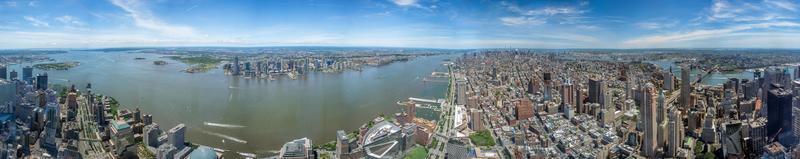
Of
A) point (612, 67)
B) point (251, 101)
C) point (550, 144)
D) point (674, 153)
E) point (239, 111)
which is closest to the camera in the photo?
point (674, 153)

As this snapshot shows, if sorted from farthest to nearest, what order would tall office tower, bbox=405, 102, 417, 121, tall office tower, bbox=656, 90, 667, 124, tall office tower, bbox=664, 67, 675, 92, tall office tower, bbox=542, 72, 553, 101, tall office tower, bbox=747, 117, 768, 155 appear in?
1. tall office tower, bbox=542, 72, 553, 101
2. tall office tower, bbox=664, 67, 675, 92
3. tall office tower, bbox=405, 102, 417, 121
4. tall office tower, bbox=656, 90, 667, 124
5. tall office tower, bbox=747, 117, 768, 155

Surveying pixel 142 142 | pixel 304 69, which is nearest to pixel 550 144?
pixel 142 142

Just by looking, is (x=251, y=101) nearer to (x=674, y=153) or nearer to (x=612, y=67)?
(x=674, y=153)

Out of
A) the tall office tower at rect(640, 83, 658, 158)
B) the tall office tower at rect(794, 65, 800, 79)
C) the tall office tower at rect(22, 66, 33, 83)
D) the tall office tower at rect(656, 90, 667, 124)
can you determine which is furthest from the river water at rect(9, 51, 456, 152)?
the tall office tower at rect(794, 65, 800, 79)

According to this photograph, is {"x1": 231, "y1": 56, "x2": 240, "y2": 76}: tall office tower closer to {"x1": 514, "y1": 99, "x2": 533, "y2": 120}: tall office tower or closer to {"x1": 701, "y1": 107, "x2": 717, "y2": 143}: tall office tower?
{"x1": 514, "y1": 99, "x2": 533, "y2": 120}: tall office tower

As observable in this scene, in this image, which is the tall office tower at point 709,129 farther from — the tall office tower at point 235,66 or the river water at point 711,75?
the tall office tower at point 235,66

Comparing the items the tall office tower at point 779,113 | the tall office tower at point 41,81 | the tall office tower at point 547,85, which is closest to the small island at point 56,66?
the tall office tower at point 41,81

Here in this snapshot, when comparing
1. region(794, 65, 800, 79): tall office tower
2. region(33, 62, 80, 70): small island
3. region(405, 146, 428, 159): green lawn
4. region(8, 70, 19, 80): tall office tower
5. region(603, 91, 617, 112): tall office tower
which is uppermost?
region(33, 62, 80, 70): small island
